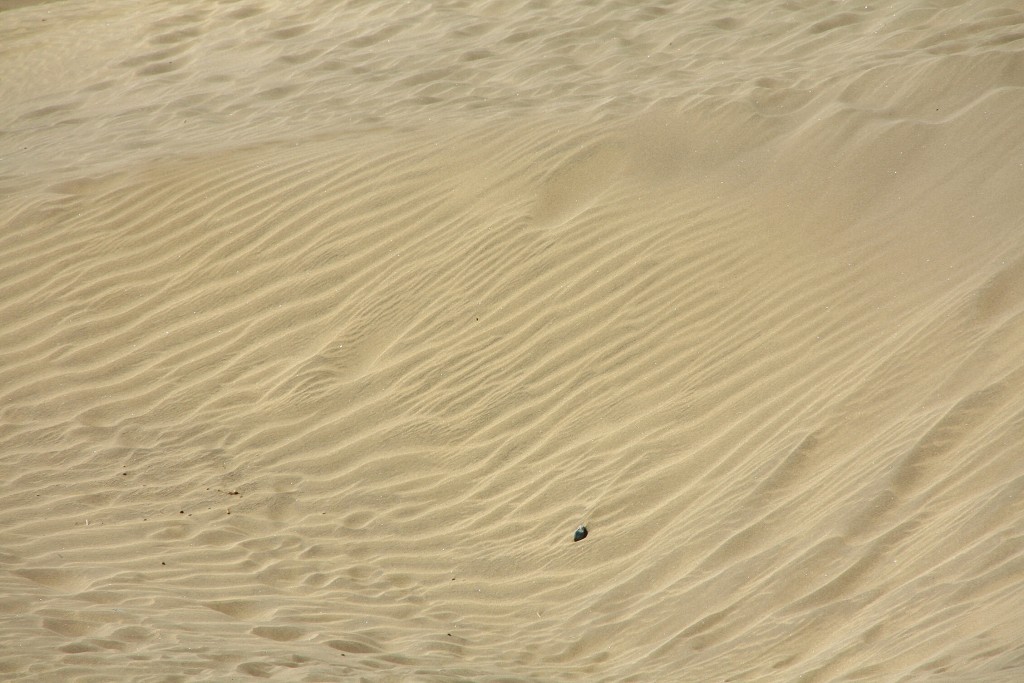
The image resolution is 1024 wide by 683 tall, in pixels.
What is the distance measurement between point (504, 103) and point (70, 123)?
4.42 metres

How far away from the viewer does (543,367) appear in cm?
636

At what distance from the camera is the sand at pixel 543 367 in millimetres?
4586

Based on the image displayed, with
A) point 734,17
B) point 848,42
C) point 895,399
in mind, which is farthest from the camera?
point 734,17

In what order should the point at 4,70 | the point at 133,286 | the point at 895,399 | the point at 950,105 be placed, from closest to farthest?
1. the point at 895,399
2. the point at 950,105
3. the point at 133,286
4. the point at 4,70

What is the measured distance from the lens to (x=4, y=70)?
1202 centimetres

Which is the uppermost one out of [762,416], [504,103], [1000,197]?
[504,103]

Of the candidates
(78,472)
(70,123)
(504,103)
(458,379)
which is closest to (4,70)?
(70,123)

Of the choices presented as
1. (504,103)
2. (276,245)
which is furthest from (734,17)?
(276,245)

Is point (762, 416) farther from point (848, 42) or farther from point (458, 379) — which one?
point (848, 42)

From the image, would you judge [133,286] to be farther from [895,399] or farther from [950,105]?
[950,105]

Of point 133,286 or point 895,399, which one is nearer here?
point 895,399

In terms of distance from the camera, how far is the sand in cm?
459

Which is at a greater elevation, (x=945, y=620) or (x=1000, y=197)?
(x=1000, y=197)

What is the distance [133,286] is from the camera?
24.3ft
